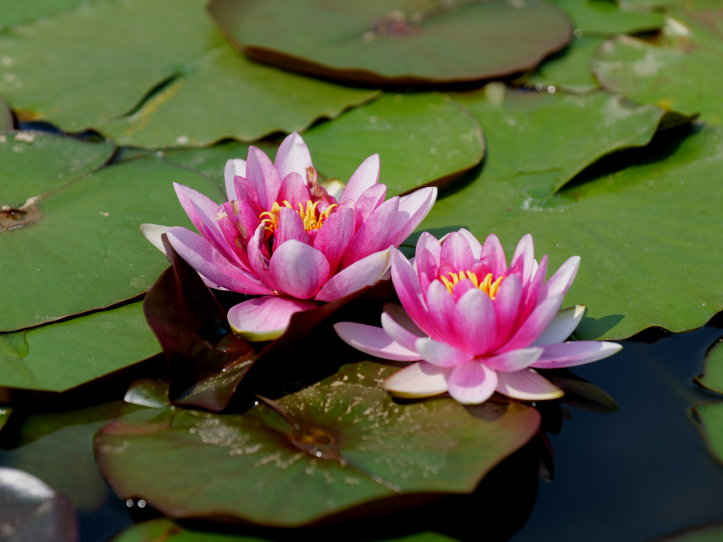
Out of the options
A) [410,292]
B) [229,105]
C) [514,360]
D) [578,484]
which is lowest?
[578,484]

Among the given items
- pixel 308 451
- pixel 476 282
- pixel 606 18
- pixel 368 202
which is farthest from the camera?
pixel 606 18

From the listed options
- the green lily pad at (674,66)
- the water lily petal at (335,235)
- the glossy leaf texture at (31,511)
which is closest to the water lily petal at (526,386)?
the water lily petal at (335,235)

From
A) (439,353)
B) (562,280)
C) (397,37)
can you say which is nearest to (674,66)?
(397,37)

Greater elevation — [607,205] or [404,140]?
[404,140]

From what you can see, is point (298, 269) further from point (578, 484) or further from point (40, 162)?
point (40, 162)

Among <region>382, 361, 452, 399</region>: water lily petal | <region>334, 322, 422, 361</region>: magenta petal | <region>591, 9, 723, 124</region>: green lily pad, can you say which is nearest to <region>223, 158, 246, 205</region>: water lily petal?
<region>334, 322, 422, 361</region>: magenta petal

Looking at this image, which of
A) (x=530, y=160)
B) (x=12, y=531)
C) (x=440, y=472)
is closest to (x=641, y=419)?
(x=440, y=472)

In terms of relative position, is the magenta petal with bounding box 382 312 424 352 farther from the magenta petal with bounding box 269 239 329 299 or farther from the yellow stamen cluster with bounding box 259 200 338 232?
the yellow stamen cluster with bounding box 259 200 338 232

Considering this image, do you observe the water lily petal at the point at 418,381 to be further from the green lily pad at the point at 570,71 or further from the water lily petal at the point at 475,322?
the green lily pad at the point at 570,71
